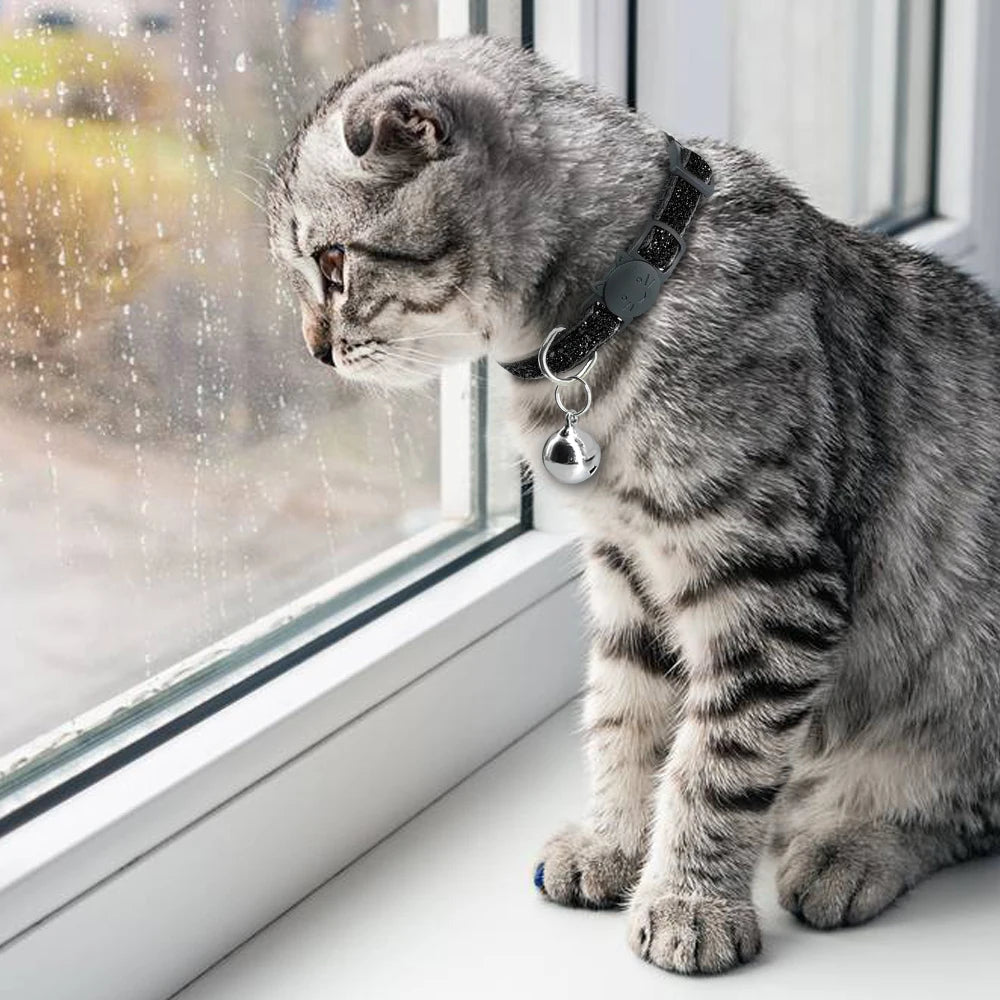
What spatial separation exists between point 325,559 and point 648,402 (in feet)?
1.20

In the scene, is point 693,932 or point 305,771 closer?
point 693,932

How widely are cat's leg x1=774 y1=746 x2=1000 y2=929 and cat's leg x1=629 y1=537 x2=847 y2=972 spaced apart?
9 cm

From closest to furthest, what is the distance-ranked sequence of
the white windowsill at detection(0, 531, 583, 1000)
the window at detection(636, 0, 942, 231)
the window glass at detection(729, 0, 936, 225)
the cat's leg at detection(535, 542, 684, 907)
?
the white windowsill at detection(0, 531, 583, 1000), the cat's leg at detection(535, 542, 684, 907), the window at detection(636, 0, 942, 231), the window glass at detection(729, 0, 936, 225)

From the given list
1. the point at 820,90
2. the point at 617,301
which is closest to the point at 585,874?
the point at 617,301

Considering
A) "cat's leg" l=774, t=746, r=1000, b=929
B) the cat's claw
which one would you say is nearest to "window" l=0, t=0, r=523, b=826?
the cat's claw

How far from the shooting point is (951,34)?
7.68ft

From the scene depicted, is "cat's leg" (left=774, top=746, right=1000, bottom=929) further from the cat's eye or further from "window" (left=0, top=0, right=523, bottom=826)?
the cat's eye

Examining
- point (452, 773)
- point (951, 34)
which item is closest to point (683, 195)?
point (452, 773)

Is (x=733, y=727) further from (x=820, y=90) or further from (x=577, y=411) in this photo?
(x=820, y=90)

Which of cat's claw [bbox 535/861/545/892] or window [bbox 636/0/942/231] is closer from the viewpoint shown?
cat's claw [bbox 535/861/545/892]

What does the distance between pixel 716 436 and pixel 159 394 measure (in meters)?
0.38

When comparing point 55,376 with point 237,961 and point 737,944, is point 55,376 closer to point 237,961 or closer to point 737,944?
point 237,961

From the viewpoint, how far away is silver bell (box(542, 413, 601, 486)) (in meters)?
1.11

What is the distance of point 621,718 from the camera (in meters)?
1.28
